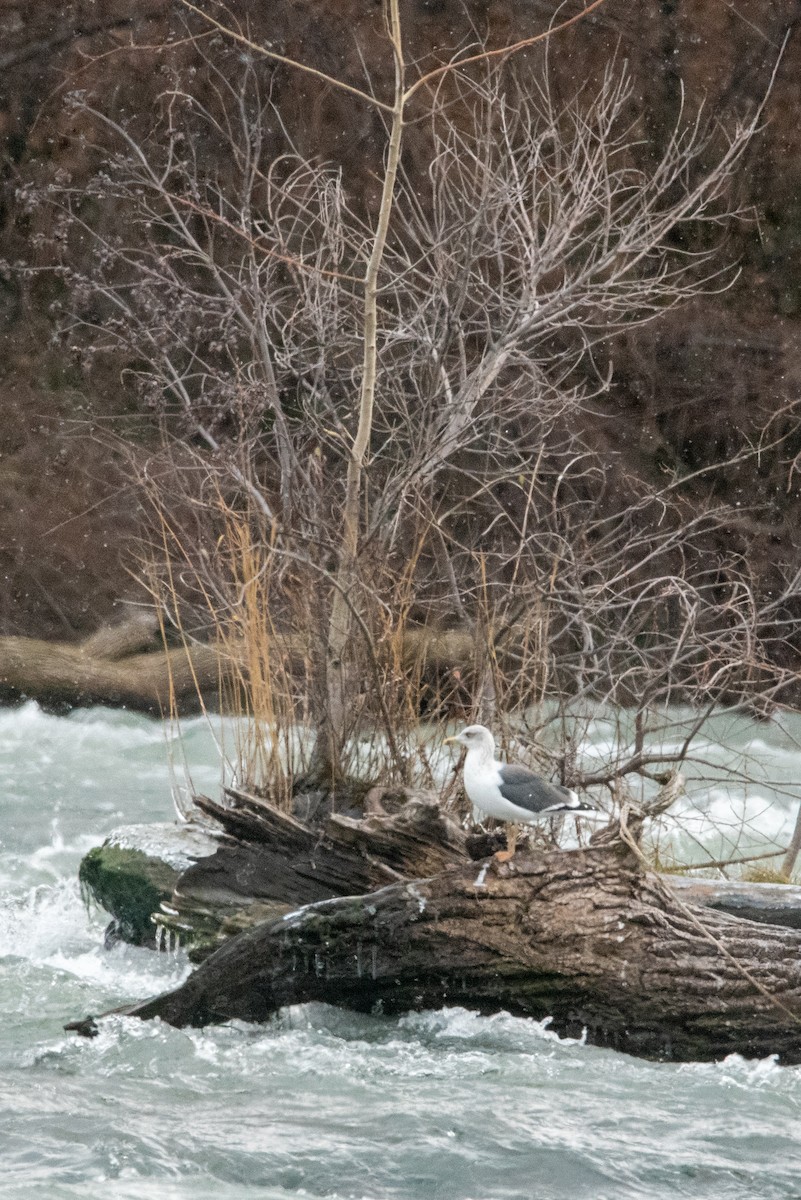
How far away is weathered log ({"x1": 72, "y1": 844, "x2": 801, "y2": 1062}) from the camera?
421 centimetres

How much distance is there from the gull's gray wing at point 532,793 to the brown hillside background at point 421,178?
24.6 ft

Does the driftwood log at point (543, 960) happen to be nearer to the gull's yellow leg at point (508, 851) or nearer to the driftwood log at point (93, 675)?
the gull's yellow leg at point (508, 851)

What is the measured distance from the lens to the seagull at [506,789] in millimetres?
4277

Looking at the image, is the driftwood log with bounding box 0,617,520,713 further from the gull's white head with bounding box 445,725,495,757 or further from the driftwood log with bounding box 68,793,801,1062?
the driftwood log with bounding box 68,793,801,1062

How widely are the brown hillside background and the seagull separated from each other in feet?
24.3

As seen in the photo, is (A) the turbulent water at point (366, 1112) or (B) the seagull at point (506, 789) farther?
(B) the seagull at point (506, 789)

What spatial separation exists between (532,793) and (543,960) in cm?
47

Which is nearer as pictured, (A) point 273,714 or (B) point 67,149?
(A) point 273,714

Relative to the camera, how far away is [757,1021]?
4.21 metres

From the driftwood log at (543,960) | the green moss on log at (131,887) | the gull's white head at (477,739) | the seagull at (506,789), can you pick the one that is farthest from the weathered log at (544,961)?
the green moss on log at (131,887)

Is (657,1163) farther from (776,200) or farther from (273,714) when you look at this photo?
(776,200)

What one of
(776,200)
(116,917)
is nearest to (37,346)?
(776,200)

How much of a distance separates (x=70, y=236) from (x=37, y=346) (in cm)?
94

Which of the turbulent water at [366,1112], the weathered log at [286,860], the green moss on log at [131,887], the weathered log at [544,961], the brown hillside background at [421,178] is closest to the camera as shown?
the turbulent water at [366,1112]
